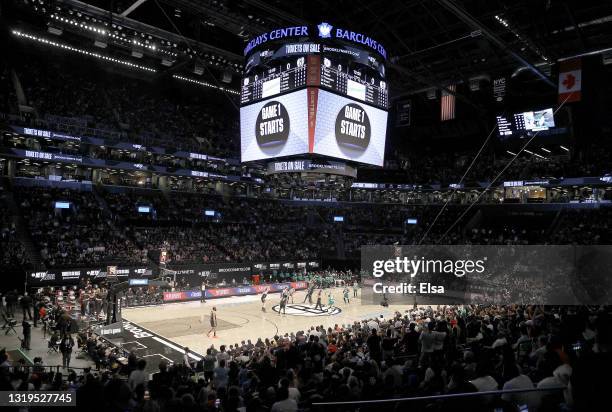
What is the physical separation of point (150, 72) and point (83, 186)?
14.0m

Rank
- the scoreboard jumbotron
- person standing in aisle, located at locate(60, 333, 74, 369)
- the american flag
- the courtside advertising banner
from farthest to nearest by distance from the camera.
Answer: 1. the american flag
2. the courtside advertising banner
3. the scoreboard jumbotron
4. person standing in aisle, located at locate(60, 333, 74, 369)

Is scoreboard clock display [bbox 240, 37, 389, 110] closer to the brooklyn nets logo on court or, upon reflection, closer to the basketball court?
the basketball court

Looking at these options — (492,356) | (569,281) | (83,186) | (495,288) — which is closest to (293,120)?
(492,356)

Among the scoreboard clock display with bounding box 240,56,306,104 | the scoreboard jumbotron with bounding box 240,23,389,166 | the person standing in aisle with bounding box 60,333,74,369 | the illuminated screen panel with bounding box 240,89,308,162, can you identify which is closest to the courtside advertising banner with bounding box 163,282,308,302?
the illuminated screen panel with bounding box 240,89,308,162

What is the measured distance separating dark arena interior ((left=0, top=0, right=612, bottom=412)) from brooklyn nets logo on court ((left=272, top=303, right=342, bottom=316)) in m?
0.59

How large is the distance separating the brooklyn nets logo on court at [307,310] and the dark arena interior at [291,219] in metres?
0.59

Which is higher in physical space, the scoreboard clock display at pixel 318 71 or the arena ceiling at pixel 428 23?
the arena ceiling at pixel 428 23

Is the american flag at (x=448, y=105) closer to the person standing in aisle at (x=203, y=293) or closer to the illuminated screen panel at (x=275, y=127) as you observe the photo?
the illuminated screen panel at (x=275, y=127)

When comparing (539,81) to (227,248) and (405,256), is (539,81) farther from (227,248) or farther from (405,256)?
(227,248)

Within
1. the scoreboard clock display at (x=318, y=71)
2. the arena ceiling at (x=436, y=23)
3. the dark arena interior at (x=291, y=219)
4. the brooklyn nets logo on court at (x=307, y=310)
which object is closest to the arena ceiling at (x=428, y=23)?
the arena ceiling at (x=436, y=23)

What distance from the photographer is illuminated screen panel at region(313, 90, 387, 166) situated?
17297 millimetres

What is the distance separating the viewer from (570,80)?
26.9 metres

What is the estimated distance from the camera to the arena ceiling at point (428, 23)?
77.2ft

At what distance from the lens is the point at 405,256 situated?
3069 cm
